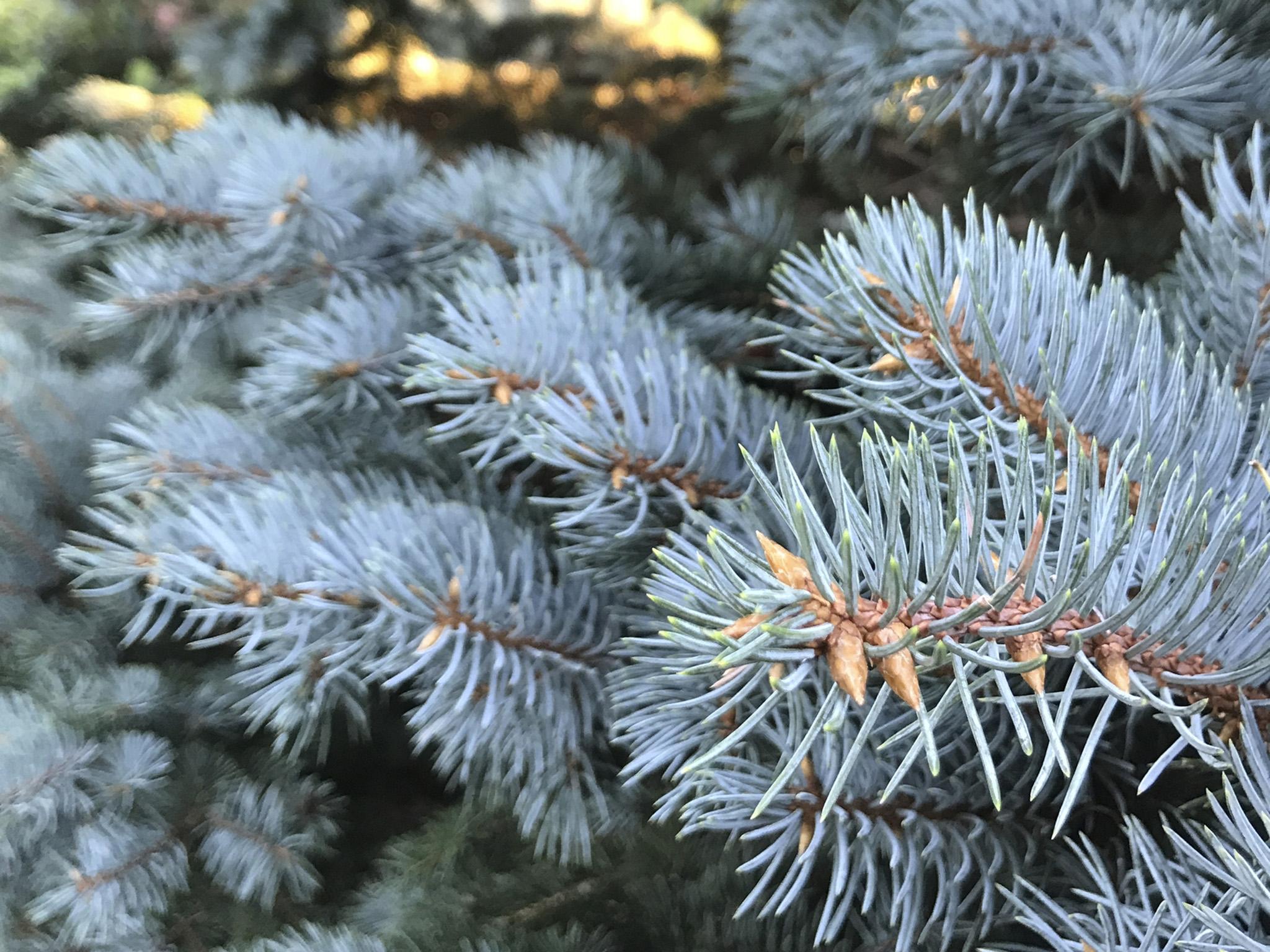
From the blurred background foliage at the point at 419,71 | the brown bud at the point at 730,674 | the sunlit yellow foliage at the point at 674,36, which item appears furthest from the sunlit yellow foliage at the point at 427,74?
the brown bud at the point at 730,674

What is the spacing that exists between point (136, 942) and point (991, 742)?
0.38 meters

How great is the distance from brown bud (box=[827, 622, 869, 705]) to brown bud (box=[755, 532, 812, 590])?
10mm

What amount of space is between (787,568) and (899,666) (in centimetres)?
3

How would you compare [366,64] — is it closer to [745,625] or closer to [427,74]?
[427,74]

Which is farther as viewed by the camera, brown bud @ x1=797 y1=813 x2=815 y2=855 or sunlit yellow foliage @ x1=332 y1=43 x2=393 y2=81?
sunlit yellow foliage @ x1=332 y1=43 x2=393 y2=81

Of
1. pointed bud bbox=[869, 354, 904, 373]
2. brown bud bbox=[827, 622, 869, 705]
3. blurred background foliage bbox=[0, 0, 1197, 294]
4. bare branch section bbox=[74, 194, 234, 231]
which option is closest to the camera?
brown bud bbox=[827, 622, 869, 705]

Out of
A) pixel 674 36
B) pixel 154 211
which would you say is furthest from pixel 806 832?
pixel 674 36

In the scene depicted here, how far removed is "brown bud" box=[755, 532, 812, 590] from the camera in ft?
0.48

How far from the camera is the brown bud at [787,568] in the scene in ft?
0.48

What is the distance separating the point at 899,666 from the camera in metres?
0.14

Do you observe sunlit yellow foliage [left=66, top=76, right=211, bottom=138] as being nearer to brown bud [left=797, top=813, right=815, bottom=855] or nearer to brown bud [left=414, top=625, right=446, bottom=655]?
brown bud [left=414, top=625, right=446, bottom=655]

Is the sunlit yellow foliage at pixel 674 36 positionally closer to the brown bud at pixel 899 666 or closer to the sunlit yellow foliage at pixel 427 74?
the sunlit yellow foliage at pixel 427 74

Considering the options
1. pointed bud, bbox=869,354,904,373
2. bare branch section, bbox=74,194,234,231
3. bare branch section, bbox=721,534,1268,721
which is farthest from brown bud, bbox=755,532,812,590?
bare branch section, bbox=74,194,234,231

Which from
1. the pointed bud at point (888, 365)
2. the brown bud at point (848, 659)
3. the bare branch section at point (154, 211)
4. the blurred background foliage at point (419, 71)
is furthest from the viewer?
the blurred background foliage at point (419, 71)
